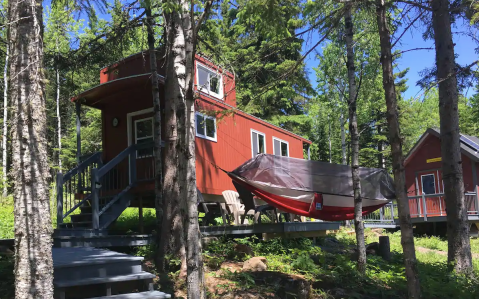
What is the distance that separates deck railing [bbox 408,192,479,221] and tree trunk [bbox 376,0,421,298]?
12243 mm

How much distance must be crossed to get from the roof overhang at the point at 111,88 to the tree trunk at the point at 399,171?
17.8 feet

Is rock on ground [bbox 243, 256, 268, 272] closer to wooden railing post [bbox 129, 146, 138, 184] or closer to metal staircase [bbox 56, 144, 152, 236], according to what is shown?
metal staircase [bbox 56, 144, 152, 236]

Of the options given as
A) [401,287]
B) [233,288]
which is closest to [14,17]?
[233,288]

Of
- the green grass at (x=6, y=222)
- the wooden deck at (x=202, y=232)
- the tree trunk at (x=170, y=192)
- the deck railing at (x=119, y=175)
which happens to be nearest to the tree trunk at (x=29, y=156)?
the tree trunk at (x=170, y=192)

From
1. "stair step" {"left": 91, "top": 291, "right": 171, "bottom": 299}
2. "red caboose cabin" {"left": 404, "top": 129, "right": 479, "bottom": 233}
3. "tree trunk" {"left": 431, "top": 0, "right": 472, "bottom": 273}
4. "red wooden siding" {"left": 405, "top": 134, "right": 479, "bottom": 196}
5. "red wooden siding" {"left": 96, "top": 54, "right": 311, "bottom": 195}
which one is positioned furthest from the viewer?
"red wooden siding" {"left": 405, "top": 134, "right": 479, "bottom": 196}

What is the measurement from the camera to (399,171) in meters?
5.07

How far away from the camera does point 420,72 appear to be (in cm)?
971

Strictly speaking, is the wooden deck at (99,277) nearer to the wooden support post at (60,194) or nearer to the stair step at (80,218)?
the wooden support post at (60,194)

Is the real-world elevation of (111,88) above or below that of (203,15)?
above

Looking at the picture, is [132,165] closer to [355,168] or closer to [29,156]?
[355,168]

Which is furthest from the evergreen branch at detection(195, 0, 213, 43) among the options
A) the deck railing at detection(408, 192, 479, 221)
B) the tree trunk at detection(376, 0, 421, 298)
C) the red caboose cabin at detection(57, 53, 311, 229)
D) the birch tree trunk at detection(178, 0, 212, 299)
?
the deck railing at detection(408, 192, 479, 221)

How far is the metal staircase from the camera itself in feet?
26.3

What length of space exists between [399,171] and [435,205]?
13647mm

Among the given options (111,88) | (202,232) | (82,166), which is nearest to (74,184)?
(82,166)
